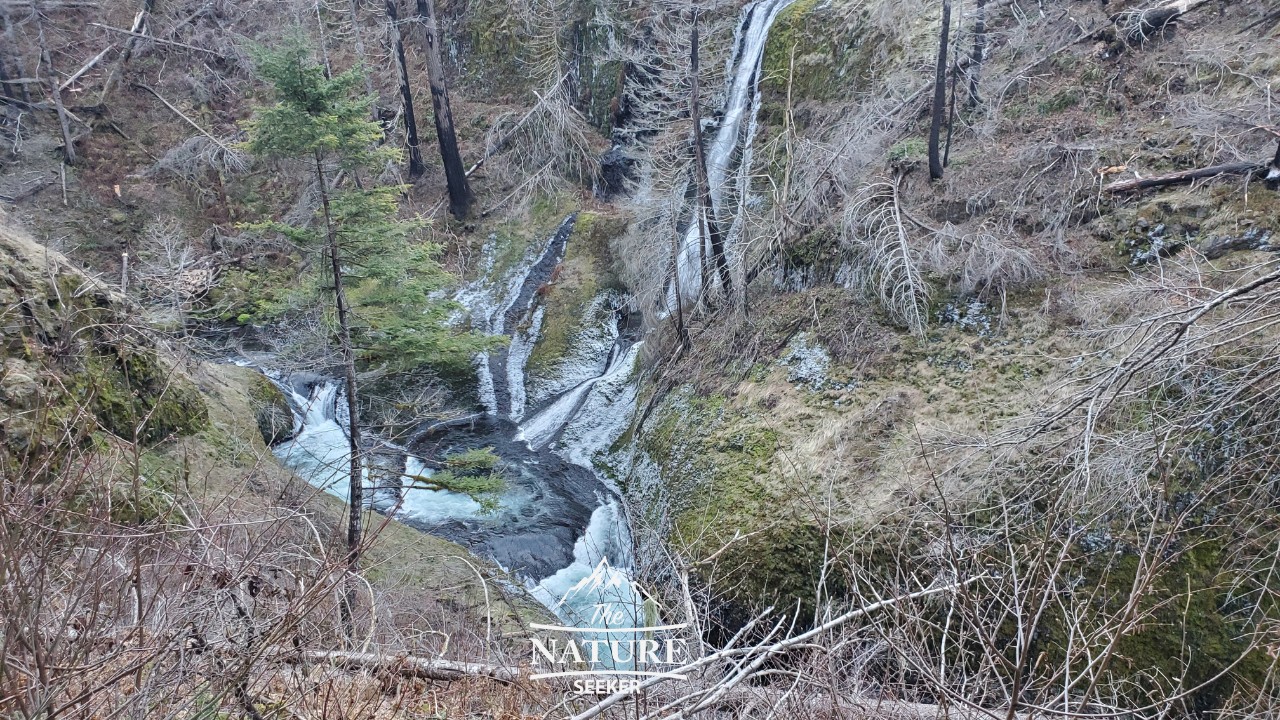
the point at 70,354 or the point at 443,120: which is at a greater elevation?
the point at 443,120

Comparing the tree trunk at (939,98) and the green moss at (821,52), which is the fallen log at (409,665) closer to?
the tree trunk at (939,98)

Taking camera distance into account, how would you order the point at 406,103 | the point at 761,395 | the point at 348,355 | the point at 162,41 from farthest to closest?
1. the point at 162,41
2. the point at 406,103
3. the point at 761,395
4. the point at 348,355

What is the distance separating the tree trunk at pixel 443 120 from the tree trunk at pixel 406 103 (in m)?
0.58

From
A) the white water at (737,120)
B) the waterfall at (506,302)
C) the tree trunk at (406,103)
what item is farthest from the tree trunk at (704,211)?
the tree trunk at (406,103)

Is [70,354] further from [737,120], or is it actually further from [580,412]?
[737,120]

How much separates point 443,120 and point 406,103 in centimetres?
116

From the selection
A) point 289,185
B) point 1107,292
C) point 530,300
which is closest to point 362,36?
point 289,185

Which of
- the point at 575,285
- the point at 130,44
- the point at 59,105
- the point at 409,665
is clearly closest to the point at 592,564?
the point at 409,665

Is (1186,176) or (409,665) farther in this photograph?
(1186,176)

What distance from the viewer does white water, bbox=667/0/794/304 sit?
12086 millimetres

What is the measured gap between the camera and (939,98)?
878 cm

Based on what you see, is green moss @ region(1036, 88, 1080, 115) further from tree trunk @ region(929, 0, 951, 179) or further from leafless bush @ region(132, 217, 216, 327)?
leafless bush @ region(132, 217, 216, 327)

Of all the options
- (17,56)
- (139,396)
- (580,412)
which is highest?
(17,56)

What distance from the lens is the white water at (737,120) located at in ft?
39.7
